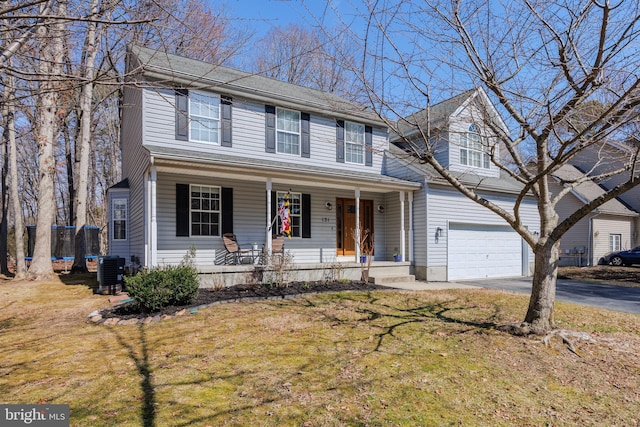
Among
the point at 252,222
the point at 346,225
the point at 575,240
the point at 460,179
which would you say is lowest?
the point at 575,240

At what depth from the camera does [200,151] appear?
10.3 meters

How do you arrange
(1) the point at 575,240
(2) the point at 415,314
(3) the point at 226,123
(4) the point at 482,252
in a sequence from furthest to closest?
(1) the point at 575,240 < (4) the point at 482,252 < (3) the point at 226,123 < (2) the point at 415,314

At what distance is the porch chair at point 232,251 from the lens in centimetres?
1030

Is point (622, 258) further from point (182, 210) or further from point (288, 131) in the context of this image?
point (182, 210)

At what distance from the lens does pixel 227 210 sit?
10.7 m

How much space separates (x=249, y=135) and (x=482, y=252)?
9.16 m

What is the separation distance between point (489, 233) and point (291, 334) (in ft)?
34.8

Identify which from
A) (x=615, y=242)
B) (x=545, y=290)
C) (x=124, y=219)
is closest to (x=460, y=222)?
(x=545, y=290)

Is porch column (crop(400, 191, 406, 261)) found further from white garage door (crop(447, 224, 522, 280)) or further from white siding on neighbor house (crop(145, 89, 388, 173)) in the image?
white siding on neighbor house (crop(145, 89, 388, 173))

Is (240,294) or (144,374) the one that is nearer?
(144,374)

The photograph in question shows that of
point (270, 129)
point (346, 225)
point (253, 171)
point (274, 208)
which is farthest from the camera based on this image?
point (346, 225)

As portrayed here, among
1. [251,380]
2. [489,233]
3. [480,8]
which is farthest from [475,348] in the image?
[489,233]

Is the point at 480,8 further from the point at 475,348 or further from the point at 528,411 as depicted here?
the point at 528,411

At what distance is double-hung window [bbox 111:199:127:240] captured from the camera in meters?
12.3
